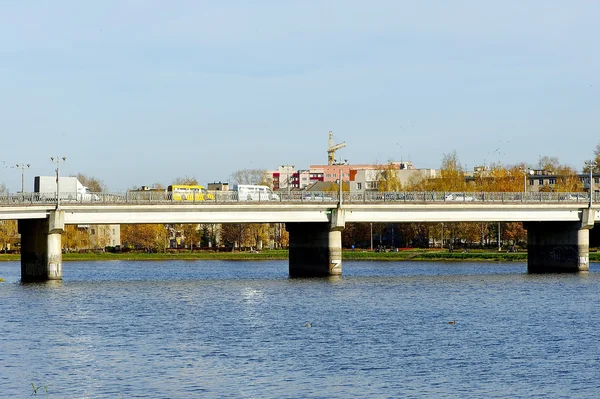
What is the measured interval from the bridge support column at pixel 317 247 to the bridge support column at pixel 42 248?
2527 cm

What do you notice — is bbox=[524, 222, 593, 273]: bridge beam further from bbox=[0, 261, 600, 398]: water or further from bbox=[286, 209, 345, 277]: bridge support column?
bbox=[286, 209, 345, 277]: bridge support column

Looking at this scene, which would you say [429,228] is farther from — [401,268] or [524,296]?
[524,296]

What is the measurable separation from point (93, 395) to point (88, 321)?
25.1 meters

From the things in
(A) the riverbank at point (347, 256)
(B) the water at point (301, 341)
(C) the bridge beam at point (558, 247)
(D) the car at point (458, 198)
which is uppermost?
Result: (D) the car at point (458, 198)

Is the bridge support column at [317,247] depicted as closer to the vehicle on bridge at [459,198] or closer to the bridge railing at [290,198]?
the bridge railing at [290,198]

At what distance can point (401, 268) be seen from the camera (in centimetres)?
13850

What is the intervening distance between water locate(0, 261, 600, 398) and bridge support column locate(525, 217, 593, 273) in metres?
20.1

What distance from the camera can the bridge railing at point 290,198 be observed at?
97.1 metres

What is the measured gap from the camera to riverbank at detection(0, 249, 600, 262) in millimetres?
158750

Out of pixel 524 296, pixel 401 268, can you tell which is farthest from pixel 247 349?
pixel 401 268

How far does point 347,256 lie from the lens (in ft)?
574

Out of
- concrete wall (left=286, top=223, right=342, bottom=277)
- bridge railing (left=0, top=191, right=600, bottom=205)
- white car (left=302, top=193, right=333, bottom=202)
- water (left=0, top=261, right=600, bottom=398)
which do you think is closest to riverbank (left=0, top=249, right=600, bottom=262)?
bridge railing (left=0, top=191, right=600, bottom=205)

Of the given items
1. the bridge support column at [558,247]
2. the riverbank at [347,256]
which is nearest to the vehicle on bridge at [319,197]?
the bridge support column at [558,247]

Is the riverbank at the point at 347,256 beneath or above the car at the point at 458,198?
beneath
